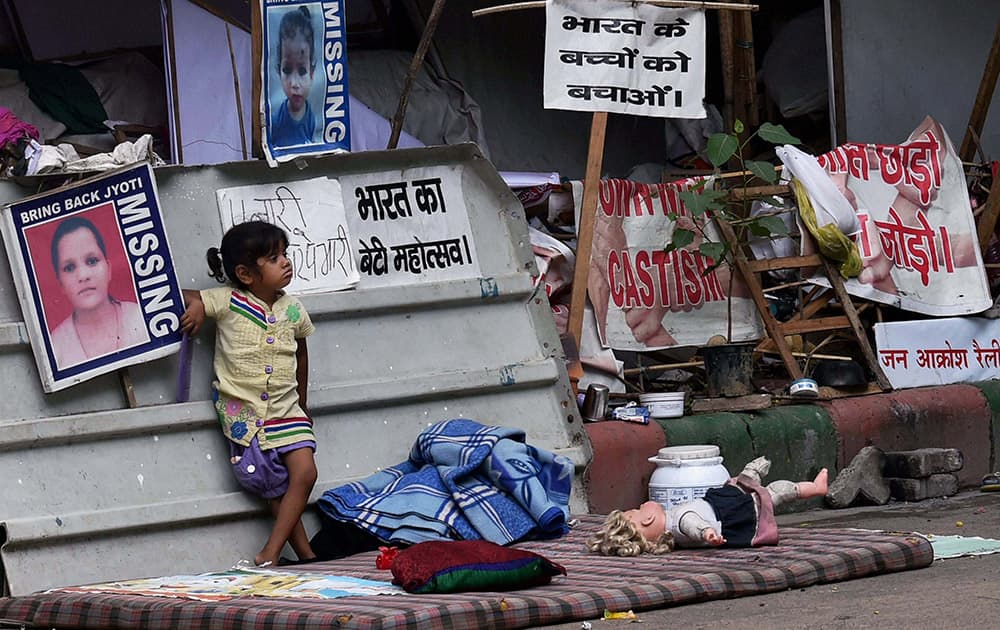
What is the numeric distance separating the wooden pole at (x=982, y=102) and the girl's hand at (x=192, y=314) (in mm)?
4772

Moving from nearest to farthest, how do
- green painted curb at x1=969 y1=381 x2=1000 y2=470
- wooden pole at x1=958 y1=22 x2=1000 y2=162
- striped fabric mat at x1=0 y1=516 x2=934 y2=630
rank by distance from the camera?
1. striped fabric mat at x1=0 y1=516 x2=934 y2=630
2. green painted curb at x1=969 y1=381 x2=1000 y2=470
3. wooden pole at x1=958 y1=22 x2=1000 y2=162

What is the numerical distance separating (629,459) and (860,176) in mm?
2340

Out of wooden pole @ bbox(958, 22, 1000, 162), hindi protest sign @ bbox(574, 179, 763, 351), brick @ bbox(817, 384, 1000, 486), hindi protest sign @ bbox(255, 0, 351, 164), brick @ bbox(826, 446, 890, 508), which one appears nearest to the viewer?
hindi protest sign @ bbox(255, 0, 351, 164)

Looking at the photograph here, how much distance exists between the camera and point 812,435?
21.5ft

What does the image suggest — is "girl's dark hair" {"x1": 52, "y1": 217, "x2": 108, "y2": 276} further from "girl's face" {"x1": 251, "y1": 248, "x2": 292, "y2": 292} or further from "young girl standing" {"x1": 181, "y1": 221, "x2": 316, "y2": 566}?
"girl's face" {"x1": 251, "y1": 248, "x2": 292, "y2": 292}

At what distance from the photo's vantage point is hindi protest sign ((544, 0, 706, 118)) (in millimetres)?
6199

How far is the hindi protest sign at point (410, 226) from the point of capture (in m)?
5.52

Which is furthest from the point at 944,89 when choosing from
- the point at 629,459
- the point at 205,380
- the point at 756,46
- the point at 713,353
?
the point at 205,380

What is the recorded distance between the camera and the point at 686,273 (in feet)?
23.4

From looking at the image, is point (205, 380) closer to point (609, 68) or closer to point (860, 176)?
point (609, 68)

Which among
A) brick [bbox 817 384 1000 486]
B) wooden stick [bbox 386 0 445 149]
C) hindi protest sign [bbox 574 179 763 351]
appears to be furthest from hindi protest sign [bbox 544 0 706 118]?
brick [bbox 817 384 1000 486]

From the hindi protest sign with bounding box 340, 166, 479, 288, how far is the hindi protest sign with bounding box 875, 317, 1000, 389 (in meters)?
2.50

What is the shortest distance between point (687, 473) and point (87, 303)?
2150mm

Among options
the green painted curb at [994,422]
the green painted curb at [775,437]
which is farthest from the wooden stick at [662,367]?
the green painted curb at [994,422]
